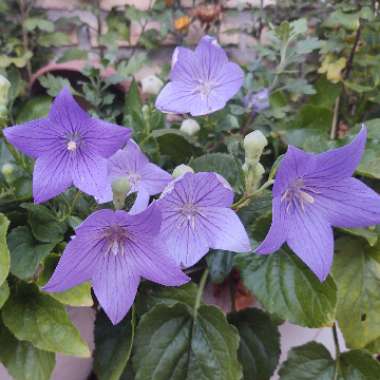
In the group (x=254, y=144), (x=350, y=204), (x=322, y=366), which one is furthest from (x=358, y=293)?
(x=254, y=144)

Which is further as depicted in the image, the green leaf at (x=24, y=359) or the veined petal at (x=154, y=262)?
the green leaf at (x=24, y=359)

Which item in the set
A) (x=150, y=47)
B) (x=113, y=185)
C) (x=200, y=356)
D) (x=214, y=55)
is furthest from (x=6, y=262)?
(x=150, y=47)

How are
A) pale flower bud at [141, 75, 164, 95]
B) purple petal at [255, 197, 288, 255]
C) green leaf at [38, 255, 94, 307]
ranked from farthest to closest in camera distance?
pale flower bud at [141, 75, 164, 95]
green leaf at [38, 255, 94, 307]
purple petal at [255, 197, 288, 255]

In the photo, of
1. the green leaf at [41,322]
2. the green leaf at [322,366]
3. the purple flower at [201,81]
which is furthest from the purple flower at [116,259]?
the green leaf at [322,366]

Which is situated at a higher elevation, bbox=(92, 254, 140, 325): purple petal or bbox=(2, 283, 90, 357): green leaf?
bbox=(92, 254, 140, 325): purple petal

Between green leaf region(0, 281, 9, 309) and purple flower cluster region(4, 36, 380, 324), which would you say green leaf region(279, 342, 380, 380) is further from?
green leaf region(0, 281, 9, 309)

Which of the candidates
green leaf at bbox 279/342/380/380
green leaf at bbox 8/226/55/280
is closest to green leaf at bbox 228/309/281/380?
green leaf at bbox 279/342/380/380

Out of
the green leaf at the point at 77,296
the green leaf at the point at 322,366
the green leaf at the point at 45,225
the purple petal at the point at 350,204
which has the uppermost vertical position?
the purple petal at the point at 350,204

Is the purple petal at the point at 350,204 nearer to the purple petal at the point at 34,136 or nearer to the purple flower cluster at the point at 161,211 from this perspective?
the purple flower cluster at the point at 161,211

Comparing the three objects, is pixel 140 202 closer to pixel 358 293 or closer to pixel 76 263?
pixel 76 263
